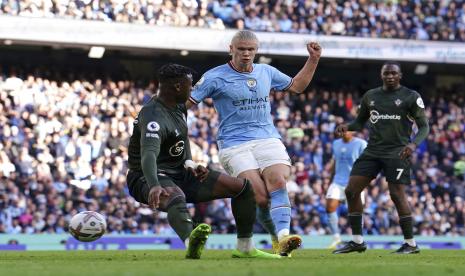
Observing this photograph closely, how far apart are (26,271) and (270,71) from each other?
14.1 ft

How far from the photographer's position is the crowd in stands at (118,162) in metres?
22.6

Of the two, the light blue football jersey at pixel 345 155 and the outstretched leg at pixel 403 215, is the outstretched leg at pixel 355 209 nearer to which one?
the outstretched leg at pixel 403 215

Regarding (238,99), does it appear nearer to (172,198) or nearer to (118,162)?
(172,198)

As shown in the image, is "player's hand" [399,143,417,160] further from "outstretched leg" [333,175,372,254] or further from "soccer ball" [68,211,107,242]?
"soccer ball" [68,211,107,242]

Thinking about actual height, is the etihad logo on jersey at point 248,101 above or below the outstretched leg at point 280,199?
above

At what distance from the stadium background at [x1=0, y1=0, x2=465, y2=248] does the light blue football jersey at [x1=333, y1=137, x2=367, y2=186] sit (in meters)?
3.45

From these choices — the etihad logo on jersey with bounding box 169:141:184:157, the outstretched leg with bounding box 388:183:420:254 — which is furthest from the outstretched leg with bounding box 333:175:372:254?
the etihad logo on jersey with bounding box 169:141:184:157

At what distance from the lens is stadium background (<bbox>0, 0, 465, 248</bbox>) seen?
23.1 meters

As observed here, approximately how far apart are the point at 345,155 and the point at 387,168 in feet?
20.1

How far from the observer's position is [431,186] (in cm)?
2770

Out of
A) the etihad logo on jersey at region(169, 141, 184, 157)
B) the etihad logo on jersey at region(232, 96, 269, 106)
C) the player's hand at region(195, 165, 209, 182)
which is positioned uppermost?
the etihad logo on jersey at region(232, 96, 269, 106)

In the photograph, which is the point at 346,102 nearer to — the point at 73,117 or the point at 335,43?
the point at 335,43

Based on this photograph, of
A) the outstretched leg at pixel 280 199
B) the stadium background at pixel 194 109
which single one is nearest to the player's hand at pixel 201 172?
the outstretched leg at pixel 280 199

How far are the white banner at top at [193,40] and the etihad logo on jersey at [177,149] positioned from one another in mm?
17651
